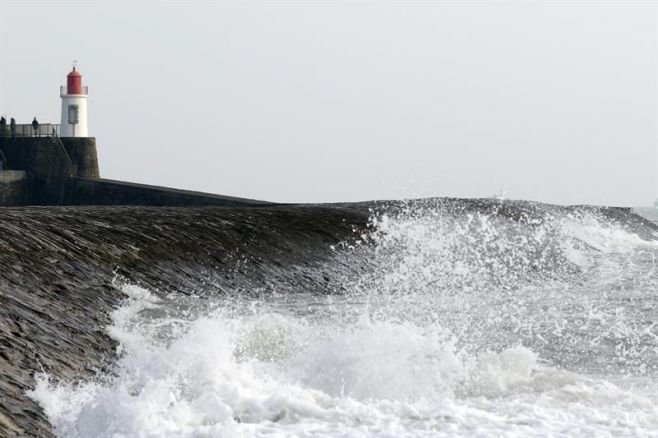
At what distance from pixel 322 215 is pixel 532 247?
471cm

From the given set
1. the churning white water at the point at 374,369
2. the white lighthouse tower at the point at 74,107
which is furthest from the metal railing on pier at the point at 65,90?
the churning white water at the point at 374,369

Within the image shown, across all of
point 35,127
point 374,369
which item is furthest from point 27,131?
point 374,369

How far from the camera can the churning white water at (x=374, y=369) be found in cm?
623

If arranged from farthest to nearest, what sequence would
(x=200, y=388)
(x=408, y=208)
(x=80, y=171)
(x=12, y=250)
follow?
(x=80, y=171) < (x=408, y=208) < (x=12, y=250) < (x=200, y=388)

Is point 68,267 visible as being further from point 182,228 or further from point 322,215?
point 322,215

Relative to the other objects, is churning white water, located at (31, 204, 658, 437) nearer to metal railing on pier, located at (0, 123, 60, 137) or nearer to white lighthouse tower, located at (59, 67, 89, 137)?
metal railing on pier, located at (0, 123, 60, 137)

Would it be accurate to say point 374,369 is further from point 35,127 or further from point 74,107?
point 74,107

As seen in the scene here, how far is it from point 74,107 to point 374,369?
104 feet

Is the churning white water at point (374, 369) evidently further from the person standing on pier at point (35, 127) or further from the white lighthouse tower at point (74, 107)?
the white lighthouse tower at point (74, 107)

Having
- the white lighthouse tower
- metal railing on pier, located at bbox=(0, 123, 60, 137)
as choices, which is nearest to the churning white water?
metal railing on pier, located at bbox=(0, 123, 60, 137)

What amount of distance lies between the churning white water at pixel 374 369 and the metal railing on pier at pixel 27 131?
2325 cm

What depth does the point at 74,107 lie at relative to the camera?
37.1 m

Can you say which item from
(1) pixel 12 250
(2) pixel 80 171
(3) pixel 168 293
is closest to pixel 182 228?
(3) pixel 168 293

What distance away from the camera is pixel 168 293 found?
1180 cm
